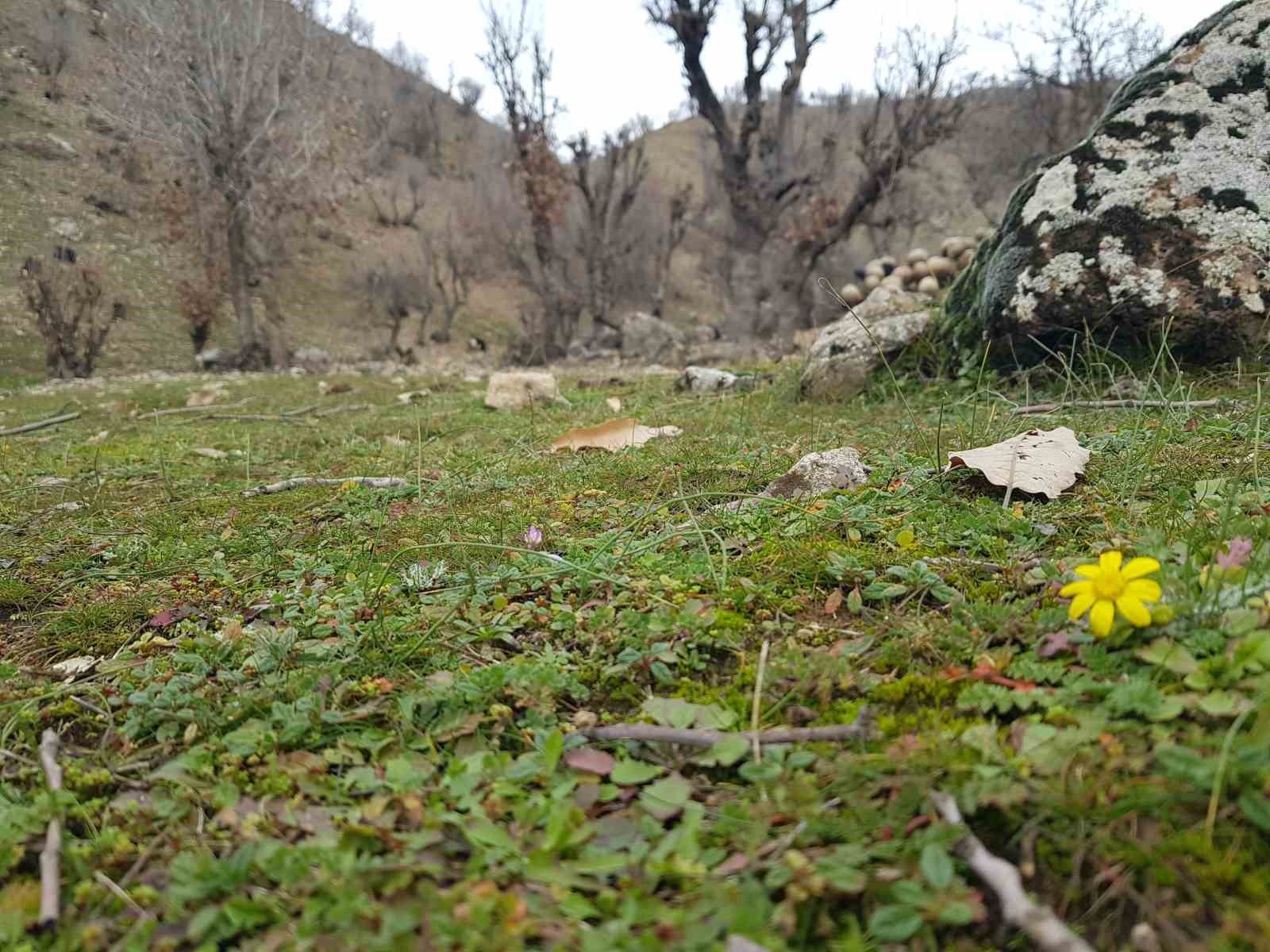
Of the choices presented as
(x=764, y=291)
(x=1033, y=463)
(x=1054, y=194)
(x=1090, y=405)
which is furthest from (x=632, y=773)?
(x=764, y=291)

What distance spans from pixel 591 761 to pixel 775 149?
50.2 ft

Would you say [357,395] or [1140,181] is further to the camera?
[357,395]

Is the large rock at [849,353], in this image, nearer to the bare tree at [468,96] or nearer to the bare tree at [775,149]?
the bare tree at [775,149]

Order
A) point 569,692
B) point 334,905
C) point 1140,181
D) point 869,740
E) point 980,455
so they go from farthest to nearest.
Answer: point 1140,181, point 980,455, point 569,692, point 869,740, point 334,905

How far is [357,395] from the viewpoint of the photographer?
7.69m

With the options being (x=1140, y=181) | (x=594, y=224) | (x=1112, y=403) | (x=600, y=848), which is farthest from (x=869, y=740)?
(x=594, y=224)

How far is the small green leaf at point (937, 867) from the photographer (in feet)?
2.79

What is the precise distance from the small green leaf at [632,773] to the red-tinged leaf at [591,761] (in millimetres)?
12

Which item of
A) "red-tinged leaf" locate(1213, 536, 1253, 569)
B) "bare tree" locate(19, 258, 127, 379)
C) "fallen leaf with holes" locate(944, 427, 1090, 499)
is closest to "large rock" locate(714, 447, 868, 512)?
"fallen leaf with holes" locate(944, 427, 1090, 499)

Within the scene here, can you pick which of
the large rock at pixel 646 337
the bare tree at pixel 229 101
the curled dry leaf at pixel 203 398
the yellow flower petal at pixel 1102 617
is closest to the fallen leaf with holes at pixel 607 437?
the yellow flower petal at pixel 1102 617

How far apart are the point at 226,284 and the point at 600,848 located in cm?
2069

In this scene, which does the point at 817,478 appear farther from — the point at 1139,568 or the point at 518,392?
the point at 518,392

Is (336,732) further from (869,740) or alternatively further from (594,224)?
(594,224)

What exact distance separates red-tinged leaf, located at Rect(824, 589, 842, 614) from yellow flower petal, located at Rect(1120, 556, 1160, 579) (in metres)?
0.53
